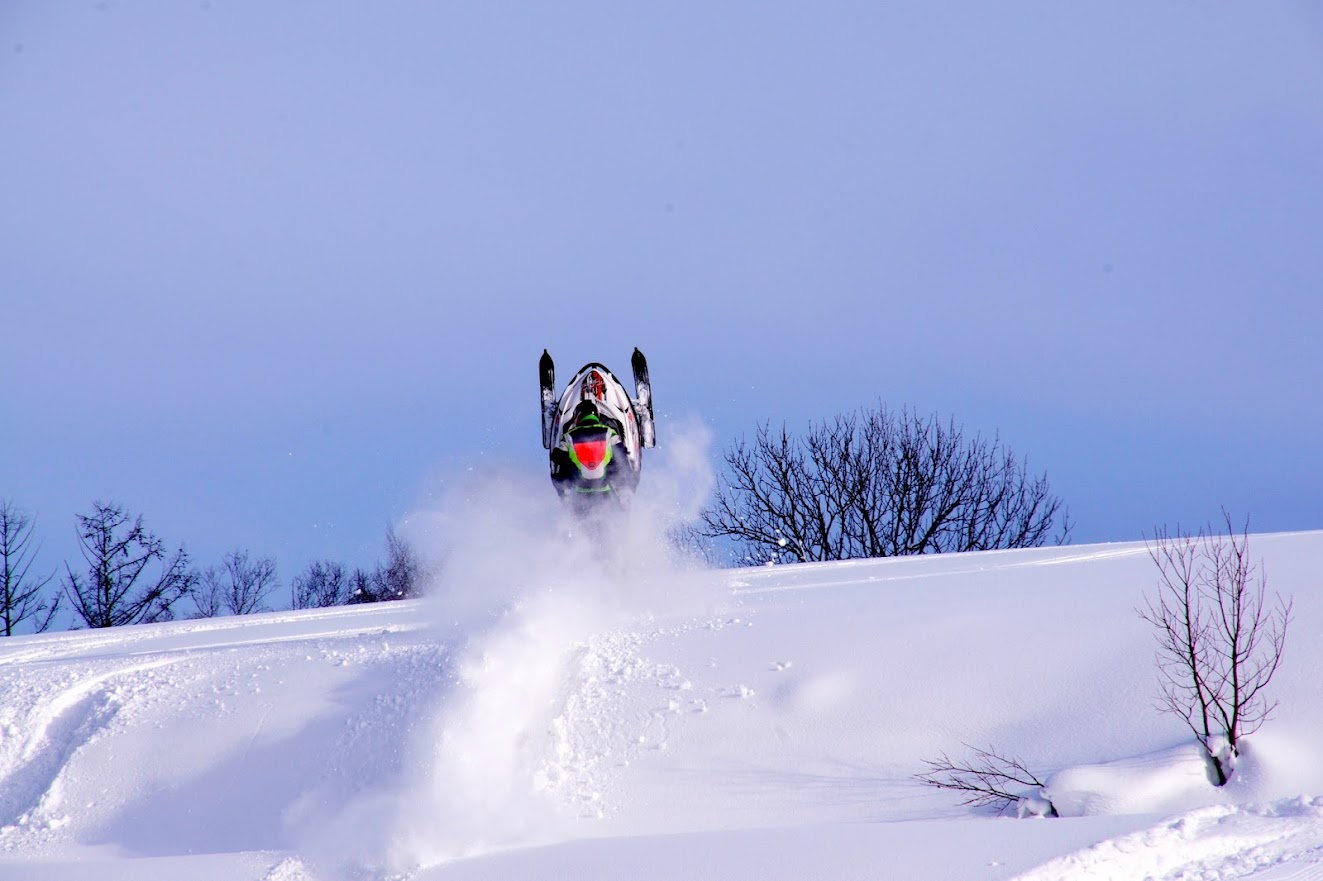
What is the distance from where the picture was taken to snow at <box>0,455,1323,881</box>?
7.86 metres

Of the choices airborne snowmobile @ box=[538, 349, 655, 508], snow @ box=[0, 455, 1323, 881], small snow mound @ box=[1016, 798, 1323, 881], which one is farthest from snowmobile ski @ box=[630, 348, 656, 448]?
small snow mound @ box=[1016, 798, 1323, 881]

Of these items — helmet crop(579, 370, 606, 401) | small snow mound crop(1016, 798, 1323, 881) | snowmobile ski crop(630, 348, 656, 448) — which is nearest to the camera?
small snow mound crop(1016, 798, 1323, 881)

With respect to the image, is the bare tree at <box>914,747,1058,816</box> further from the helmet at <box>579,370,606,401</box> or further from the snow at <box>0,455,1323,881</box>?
the helmet at <box>579,370,606,401</box>

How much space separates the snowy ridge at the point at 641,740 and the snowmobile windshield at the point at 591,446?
2402 millimetres

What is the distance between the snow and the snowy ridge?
0.03 metres

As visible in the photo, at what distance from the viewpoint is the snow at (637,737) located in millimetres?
7863

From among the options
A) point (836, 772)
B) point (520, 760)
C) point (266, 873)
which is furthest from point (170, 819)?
point (836, 772)

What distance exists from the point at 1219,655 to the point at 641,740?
6.10 m

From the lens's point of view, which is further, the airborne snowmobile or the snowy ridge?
the airborne snowmobile

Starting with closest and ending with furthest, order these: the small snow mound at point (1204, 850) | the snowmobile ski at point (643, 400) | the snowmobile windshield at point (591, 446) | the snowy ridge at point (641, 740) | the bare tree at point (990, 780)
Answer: the small snow mound at point (1204, 850) → the snowy ridge at point (641, 740) → the bare tree at point (990, 780) → the snowmobile windshield at point (591, 446) → the snowmobile ski at point (643, 400)

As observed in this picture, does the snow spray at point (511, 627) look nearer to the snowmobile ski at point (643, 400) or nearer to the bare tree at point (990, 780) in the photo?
the snowmobile ski at point (643, 400)

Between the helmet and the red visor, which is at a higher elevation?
the helmet

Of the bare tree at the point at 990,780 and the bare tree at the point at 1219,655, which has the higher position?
the bare tree at the point at 1219,655

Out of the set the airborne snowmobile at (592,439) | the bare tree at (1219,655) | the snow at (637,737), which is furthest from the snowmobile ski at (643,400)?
the bare tree at (1219,655)
